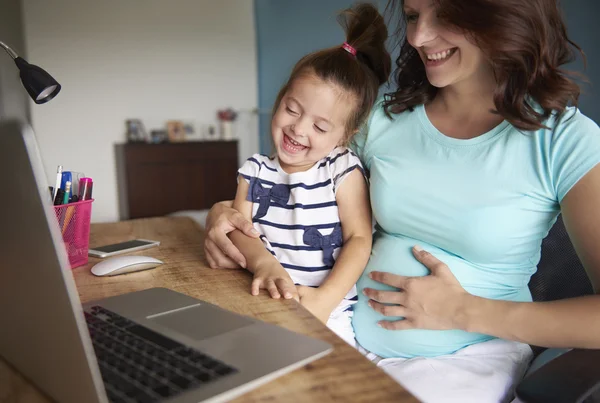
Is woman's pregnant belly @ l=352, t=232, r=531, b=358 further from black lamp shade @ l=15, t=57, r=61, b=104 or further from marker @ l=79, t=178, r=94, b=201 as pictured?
black lamp shade @ l=15, t=57, r=61, b=104

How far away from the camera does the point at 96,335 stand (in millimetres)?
724

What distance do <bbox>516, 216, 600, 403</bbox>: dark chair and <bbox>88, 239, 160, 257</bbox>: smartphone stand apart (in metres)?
0.90

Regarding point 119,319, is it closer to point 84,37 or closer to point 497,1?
point 497,1

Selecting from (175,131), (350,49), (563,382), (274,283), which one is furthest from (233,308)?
(175,131)

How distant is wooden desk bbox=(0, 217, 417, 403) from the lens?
0.60 meters

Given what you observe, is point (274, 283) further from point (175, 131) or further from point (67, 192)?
point (175, 131)

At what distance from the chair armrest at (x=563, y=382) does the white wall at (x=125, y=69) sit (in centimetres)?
432

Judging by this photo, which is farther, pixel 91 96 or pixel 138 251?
pixel 91 96

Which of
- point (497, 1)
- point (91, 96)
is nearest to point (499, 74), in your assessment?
point (497, 1)

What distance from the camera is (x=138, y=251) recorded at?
1.30 metres

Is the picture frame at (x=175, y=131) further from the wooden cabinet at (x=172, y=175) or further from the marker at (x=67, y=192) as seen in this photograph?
the marker at (x=67, y=192)

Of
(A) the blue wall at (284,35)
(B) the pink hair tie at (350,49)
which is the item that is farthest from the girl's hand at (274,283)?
(A) the blue wall at (284,35)

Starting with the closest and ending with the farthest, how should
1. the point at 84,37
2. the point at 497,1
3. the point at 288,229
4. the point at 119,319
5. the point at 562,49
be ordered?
the point at 119,319 → the point at 497,1 → the point at 562,49 → the point at 288,229 → the point at 84,37

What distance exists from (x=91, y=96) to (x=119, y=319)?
4427 mm
